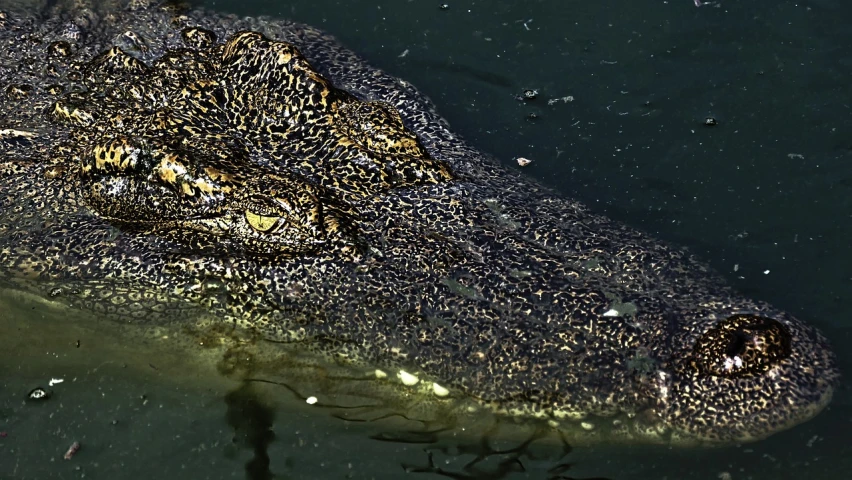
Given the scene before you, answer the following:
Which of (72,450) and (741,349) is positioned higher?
(741,349)

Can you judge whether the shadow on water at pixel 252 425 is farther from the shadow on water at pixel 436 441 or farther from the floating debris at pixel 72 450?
the floating debris at pixel 72 450

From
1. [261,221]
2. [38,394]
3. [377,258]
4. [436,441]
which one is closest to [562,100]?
[377,258]

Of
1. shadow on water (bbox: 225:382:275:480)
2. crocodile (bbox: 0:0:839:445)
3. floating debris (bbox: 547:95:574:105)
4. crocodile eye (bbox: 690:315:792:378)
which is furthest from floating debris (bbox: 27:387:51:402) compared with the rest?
floating debris (bbox: 547:95:574:105)

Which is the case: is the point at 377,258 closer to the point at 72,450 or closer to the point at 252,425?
the point at 252,425

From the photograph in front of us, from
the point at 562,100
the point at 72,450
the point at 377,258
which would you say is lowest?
the point at 72,450

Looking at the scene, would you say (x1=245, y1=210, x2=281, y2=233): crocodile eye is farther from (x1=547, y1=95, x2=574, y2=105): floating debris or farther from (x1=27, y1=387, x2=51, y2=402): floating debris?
(x1=547, y1=95, x2=574, y2=105): floating debris

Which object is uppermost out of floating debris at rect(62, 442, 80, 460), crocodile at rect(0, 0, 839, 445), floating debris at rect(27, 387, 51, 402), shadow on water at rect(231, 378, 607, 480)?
crocodile at rect(0, 0, 839, 445)

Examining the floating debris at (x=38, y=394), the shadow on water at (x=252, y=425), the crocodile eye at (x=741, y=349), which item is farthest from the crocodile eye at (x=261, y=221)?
the crocodile eye at (x=741, y=349)

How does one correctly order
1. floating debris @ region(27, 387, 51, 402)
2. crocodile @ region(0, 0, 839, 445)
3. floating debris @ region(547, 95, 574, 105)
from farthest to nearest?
1. floating debris @ region(547, 95, 574, 105)
2. floating debris @ region(27, 387, 51, 402)
3. crocodile @ region(0, 0, 839, 445)
